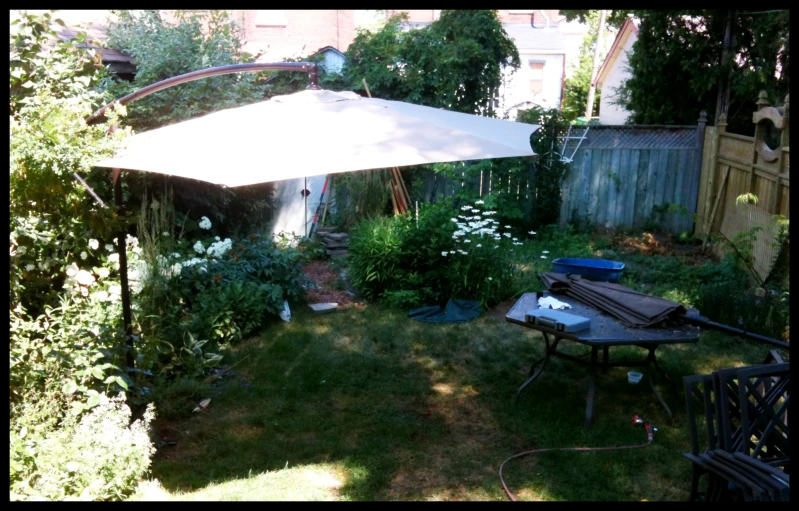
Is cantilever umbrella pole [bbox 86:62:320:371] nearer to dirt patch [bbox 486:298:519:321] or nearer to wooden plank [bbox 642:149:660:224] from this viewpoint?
dirt patch [bbox 486:298:519:321]

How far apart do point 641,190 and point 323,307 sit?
5.73 meters

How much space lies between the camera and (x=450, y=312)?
6590 millimetres

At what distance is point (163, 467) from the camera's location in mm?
3807

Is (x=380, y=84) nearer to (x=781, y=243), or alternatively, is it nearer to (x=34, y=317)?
(x=781, y=243)

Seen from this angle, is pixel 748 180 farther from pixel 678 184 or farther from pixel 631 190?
pixel 631 190

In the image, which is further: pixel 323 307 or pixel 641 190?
pixel 641 190

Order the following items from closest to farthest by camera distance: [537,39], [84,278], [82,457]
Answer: [82,457], [84,278], [537,39]

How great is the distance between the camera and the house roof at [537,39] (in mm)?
27984

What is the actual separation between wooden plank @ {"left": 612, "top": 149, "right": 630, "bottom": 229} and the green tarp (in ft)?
14.7

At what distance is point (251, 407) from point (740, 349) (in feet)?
12.9

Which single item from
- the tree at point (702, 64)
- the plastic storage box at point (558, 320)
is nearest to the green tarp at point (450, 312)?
the plastic storage box at point (558, 320)

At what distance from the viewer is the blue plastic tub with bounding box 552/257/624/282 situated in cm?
606

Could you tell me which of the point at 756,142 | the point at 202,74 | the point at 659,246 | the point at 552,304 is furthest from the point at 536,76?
the point at 202,74

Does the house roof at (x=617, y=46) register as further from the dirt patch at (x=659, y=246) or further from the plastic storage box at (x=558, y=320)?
the plastic storage box at (x=558, y=320)
